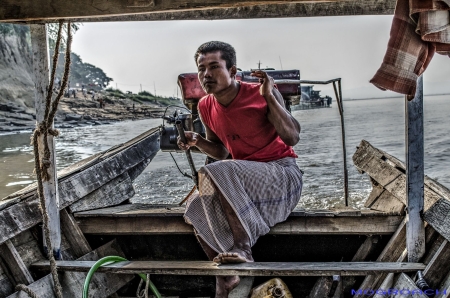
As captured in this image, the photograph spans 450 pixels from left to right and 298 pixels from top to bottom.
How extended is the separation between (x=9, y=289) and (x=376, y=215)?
2026 millimetres

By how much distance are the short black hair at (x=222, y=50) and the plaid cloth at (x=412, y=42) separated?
99 cm

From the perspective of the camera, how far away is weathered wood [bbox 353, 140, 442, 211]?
2.66 m

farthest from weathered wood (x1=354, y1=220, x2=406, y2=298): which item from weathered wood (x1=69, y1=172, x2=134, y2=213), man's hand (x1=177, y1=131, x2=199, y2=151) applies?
weathered wood (x1=69, y1=172, x2=134, y2=213)

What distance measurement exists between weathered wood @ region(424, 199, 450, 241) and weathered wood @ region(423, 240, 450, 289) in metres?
0.06

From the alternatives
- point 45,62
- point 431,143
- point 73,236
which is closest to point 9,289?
point 73,236

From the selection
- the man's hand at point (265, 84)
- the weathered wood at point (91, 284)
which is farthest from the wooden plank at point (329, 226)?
the man's hand at point (265, 84)

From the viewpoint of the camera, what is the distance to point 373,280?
8.73ft

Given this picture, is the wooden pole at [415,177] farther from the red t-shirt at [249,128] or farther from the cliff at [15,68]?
the cliff at [15,68]

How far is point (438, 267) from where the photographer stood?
2330 mm

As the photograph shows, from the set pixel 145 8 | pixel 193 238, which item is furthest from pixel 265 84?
pixel 193 238

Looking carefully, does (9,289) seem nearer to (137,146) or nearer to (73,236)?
(73,236)

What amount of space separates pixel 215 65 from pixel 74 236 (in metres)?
1.36

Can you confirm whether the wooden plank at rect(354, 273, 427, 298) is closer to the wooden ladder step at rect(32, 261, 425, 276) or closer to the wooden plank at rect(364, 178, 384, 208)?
the wooden ladder step at rect(32, 261, 425, 276)

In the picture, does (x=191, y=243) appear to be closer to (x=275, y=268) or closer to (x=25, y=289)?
(x=275, y=268)
